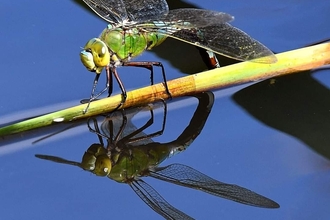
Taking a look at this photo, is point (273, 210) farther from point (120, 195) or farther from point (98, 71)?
point (98, 71)

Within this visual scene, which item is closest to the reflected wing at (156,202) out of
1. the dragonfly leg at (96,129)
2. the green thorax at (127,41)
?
the dragonfly leg at (96,129)

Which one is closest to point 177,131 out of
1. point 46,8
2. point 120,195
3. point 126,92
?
point 126,92

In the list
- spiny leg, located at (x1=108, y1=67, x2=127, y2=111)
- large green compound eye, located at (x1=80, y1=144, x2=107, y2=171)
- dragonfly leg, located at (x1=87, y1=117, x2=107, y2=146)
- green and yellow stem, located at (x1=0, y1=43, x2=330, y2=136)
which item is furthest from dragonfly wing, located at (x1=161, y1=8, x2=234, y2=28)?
large green compound eye, located at (x1=80, y1=144, x2=107, y2=171)

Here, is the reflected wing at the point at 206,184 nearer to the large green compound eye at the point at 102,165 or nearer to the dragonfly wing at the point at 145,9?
the large green compound eye at the point at 102,165

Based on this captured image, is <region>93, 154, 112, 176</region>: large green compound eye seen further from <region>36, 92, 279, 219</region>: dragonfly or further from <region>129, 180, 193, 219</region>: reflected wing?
<region>129, 180, 193, 219</region>: reflected wing

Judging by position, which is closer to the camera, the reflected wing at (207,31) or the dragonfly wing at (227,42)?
the dragonfly wing at (227,42)

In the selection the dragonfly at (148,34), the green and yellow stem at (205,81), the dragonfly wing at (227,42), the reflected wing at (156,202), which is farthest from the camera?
the dragonfly at (148,34)
